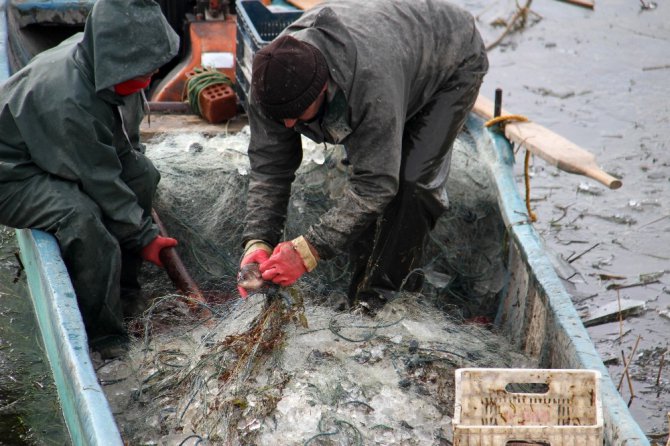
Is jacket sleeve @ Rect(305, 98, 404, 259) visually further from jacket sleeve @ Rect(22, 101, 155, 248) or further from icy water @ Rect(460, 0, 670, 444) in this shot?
icy water @ Rect(460, 0, 670, 444)

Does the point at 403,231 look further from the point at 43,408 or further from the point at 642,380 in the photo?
the point at 43,408

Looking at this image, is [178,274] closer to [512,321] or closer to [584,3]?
[512,321]

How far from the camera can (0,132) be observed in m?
4.46

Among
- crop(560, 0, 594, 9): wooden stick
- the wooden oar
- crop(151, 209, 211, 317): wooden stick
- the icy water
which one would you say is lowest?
the icy water

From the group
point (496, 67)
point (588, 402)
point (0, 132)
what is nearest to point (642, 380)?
point (588, 402)

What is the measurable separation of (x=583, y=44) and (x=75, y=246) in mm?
8030

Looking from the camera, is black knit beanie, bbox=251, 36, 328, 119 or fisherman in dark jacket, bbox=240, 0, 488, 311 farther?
fisherman in dark jacket, bbox=240, 0, 488, 311

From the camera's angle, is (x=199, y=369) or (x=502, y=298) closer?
(x=199, y=369)

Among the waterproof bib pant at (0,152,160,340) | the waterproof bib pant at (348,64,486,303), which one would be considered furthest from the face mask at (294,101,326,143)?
the waterproof bib pant at (0,152,160,340)

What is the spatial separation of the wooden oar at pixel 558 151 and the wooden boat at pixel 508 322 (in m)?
0.19

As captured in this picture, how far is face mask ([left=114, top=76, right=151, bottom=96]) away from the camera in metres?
4.50

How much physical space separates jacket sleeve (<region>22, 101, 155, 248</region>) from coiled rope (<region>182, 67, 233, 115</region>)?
86.0 inches

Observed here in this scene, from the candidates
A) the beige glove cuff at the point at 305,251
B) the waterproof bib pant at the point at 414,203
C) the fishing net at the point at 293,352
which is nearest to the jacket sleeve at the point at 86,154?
the fishing net at the point at 293,352

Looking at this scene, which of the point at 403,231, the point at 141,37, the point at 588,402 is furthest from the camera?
the point at 403,231
